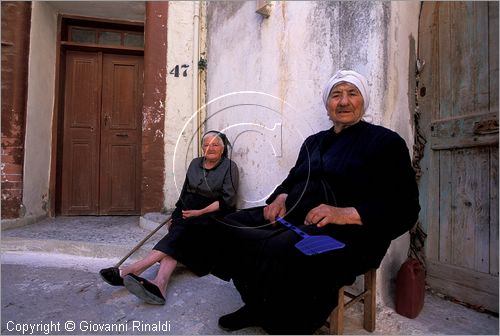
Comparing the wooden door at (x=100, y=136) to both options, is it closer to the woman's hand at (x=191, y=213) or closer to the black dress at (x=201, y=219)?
the black dress at (x=201, y=219)

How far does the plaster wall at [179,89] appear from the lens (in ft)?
13.4

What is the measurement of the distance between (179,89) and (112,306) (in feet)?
9.12

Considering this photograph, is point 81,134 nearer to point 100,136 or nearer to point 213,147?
point 100,136

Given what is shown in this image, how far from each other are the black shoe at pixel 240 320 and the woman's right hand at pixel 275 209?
0.50 metres

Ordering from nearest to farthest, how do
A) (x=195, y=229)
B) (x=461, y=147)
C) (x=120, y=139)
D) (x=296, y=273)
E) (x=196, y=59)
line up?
(x=296, y=273) < (x=461, y=147) < (x=195, y=229) < (x=196, y=59) < (x=120, y=139)

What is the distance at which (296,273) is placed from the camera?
1.48 metres

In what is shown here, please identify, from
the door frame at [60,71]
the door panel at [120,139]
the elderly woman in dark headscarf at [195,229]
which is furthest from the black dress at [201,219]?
the door frame at [60,71]

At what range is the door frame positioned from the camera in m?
4.38

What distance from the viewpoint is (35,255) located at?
9.99 ft

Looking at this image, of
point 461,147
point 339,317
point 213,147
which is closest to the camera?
point 339,317

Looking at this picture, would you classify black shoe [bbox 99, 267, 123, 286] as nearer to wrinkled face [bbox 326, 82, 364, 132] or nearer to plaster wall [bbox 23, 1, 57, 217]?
wrinkled face [bbox 326, 82, 364, 132]

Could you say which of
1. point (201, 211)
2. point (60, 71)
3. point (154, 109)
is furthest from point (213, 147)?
point (60, 71)

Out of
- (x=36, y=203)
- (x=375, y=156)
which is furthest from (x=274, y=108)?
(x=36, y=203)

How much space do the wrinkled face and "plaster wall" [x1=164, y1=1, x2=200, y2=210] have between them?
97.6 inches
